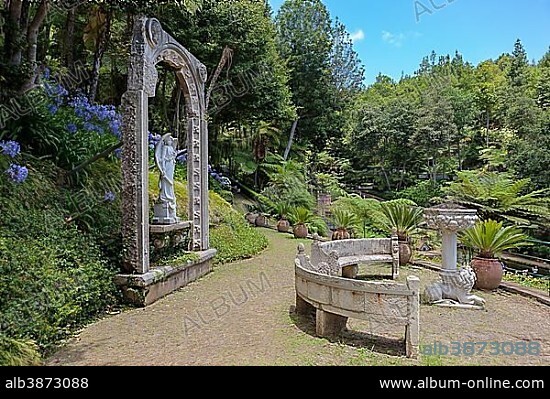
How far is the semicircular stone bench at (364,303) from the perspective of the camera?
13.0 ft

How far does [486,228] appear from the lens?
7.09 m

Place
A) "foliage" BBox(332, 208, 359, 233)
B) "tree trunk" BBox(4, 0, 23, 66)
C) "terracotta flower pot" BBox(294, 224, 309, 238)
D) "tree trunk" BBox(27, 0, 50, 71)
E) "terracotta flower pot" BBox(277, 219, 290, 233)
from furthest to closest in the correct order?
"terracotta flower pot" BBox(277, 219, 290, 233)
"terracotta flower pot" BBox(294, 224, 309, 238)
"foliage" BBox(332, 208, 359, 233)
"tree trunk" BBox(27, 0, 50, 71)
"tree trunk" BBox(4, 0, 23, 66)

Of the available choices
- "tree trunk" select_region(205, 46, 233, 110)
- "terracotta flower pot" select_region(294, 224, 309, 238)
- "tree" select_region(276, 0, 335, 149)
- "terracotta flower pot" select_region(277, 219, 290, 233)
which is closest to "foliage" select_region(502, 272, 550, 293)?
"terracotta flower pot" select_region(294, 224, 309, 238)

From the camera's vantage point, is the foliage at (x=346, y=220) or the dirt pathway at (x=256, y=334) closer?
the dirt pathway at (x=256, y=334)

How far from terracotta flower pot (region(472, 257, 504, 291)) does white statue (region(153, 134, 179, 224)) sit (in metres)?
4.97

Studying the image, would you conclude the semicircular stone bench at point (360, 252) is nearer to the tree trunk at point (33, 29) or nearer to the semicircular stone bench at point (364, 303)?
the semicircular stone bench at point (364, 303)

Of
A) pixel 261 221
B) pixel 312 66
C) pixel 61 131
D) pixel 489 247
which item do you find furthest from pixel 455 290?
pixel 312 66

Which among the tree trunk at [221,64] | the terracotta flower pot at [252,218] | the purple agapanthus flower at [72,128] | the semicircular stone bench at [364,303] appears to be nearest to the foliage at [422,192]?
the terracotta flower pot at [252,218]

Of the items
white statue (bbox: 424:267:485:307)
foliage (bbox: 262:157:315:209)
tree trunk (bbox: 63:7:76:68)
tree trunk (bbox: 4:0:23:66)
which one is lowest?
white statue (bbox: 424:267:485:307)

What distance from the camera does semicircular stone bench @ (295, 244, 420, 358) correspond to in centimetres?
396

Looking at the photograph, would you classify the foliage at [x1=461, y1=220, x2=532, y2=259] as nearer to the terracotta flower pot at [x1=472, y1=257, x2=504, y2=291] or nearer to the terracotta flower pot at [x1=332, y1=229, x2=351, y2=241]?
the terracotta flower pot at [x1=472, y1=257, x2=504, y2=291]
